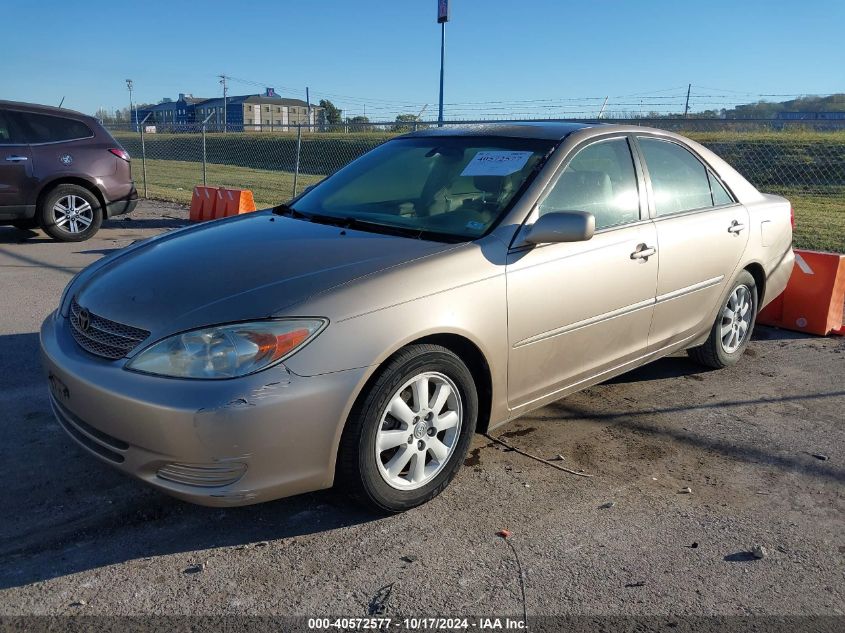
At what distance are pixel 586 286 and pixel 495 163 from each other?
840mm

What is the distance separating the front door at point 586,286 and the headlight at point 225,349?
1126mm

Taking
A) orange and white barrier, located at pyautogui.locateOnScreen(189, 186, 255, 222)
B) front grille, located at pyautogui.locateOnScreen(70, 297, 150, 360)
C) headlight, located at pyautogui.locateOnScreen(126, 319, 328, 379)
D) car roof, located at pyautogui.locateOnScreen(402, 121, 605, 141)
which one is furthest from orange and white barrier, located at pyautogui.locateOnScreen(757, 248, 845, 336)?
orange and white barrier, located at pyautogui.locateOnScreen(189, 186, 255, 222)

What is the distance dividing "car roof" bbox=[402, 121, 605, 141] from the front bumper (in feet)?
6.51

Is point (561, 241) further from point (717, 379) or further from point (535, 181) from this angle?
point (717, 379)

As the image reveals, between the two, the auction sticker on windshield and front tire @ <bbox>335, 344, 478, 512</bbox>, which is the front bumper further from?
the auction sticker on windshield

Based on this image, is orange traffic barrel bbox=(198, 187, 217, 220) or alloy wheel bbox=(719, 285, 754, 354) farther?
orange traffic barrel bbox=(198, 187, 217, 220)

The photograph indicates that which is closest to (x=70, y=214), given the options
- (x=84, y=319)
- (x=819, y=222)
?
(x=84, y=319)

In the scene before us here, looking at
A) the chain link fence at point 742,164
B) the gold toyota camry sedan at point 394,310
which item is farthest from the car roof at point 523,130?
the chain link fence at point 742,164

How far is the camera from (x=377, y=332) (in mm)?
3031

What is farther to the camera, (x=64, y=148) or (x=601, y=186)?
(x=64, y=148)

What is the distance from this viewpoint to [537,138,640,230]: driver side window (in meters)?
3.99

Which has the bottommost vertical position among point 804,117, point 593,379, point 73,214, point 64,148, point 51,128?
point 593,379

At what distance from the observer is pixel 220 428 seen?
9.02 ft

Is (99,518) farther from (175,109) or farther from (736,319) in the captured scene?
(175,109)
